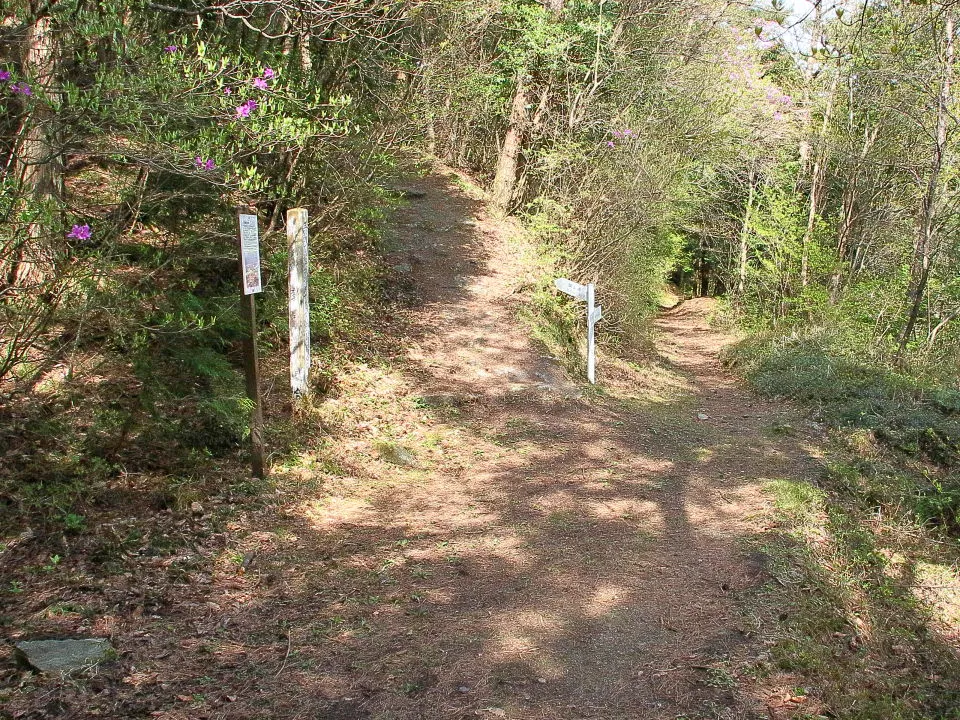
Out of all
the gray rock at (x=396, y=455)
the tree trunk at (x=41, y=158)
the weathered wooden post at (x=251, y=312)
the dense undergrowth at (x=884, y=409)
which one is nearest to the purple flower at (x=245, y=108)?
the weathered wooden post at (x=251, y=312)

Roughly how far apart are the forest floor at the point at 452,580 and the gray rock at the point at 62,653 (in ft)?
0.29

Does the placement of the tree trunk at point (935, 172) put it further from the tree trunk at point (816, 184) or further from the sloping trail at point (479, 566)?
the sloping trail at point (479, 566)

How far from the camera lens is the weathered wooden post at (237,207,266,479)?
20.1 ft

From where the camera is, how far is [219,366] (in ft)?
19.7

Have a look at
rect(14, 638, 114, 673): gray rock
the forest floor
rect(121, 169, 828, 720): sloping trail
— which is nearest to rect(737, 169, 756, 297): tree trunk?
rect(121, 169, 828, 720): sloping trail

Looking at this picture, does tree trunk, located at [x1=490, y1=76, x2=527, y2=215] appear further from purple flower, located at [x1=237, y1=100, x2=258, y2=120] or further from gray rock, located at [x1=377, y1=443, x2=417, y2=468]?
purple flower, located at [x1=237, y1=100, x2=258, y2=120]

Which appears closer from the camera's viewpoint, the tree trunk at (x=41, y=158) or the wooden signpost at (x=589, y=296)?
the tree trunk at (x=41, y=158)

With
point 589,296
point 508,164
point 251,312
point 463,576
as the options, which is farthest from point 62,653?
point 508,164

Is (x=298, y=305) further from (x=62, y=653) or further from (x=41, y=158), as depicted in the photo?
(x=62, y=653)

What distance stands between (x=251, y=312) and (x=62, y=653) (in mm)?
3096

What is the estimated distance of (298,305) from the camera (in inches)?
A: 316

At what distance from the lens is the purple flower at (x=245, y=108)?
18.0ft

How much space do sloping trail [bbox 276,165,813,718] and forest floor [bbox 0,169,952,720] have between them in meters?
0.02

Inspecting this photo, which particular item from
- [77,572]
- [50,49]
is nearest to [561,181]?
[50,49]
